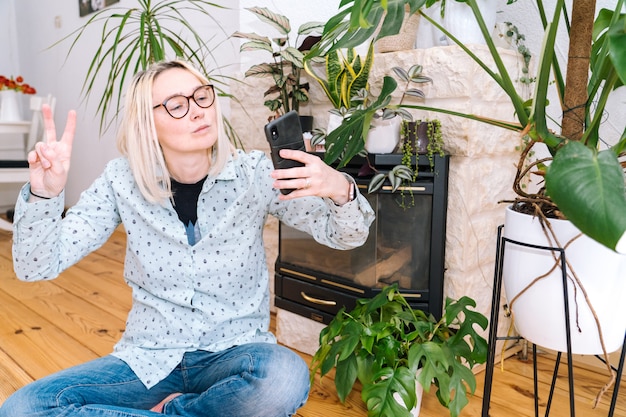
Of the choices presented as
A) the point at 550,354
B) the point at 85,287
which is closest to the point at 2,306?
the point at 85,287

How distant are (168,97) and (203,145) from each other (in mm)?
138

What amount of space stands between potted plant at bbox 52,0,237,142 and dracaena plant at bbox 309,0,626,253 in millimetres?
960

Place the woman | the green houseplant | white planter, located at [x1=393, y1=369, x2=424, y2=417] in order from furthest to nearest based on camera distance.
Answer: the green houseplant, white planter, located at [x1=393, y1=369, x2=424, y2=417], the woman

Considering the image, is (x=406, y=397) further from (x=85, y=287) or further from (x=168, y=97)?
(x=85, y=287)

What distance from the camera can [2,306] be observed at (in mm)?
2430

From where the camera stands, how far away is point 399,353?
1.47m

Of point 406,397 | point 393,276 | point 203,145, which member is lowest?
point 406,397

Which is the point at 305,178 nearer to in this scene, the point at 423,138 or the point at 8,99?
the point at 423,138

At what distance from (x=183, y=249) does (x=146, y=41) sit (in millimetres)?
1105

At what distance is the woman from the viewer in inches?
47.4

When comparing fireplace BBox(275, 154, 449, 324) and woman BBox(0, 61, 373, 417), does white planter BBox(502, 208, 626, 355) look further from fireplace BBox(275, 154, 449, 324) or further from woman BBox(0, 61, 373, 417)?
fireplace BBox(275, 154, 449, 324)

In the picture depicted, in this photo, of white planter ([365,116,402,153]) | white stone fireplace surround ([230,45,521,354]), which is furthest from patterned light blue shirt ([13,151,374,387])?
white stone fireplace surround ([230,45,521,354])

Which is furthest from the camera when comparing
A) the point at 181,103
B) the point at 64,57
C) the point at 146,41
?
the point at 64,57

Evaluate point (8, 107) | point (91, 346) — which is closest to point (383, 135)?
point (91, 346)
